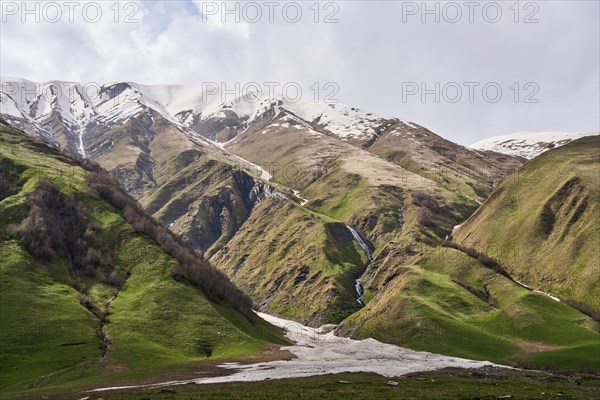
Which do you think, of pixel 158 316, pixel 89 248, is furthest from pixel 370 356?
pixel 89 248

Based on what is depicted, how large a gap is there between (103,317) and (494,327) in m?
128

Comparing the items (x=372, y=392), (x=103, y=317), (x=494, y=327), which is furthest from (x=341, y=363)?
(x=494, y=327)

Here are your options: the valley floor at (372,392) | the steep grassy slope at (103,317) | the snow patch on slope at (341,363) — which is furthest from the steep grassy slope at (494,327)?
the valley floor at (372,392)

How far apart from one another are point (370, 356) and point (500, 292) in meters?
86.0

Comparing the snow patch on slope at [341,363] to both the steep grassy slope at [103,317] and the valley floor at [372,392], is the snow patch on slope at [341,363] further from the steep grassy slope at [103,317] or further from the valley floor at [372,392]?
the valley floor at [372,392]

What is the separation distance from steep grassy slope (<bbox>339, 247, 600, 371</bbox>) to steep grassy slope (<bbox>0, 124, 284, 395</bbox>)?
46.5 m

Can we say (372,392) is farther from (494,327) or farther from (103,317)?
(494,327)

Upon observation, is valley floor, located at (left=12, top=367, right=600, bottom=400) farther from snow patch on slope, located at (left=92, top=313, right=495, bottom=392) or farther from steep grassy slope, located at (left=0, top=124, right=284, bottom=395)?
steep grassy slope, located at (left=0, top=124, right=284, bottom=395)

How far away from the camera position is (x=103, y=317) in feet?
465

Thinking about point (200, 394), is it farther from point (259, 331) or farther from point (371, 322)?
point (371, 322)

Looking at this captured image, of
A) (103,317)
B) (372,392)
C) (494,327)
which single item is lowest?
(494,327)

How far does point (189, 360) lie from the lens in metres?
117

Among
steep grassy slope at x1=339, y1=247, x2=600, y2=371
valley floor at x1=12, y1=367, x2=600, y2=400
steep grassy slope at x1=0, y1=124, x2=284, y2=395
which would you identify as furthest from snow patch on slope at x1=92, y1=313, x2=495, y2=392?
valley floor at x1=12, y1=367, x2=600, y2=400

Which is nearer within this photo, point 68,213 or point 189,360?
point 189,360
